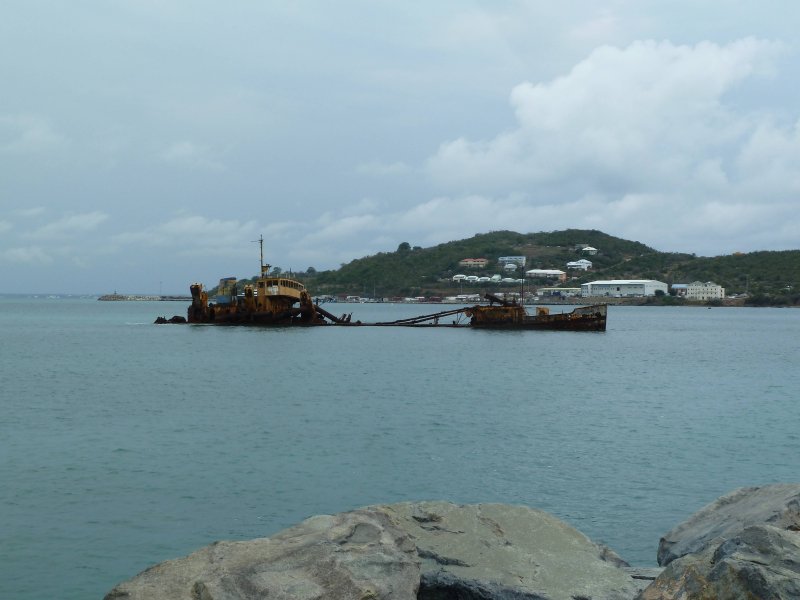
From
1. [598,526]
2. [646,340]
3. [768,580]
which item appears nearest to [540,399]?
[598,526]

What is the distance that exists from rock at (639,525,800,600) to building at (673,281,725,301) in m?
183

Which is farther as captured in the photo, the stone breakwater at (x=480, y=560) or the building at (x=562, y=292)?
the building at (x=562, y=292)

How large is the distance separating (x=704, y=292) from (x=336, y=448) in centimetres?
17448

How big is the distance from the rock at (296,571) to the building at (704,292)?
18381 cm

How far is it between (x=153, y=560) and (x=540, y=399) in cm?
1942

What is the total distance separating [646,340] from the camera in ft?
226

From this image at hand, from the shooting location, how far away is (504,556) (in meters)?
7.50

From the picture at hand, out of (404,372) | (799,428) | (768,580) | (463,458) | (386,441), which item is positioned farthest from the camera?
(404,372)

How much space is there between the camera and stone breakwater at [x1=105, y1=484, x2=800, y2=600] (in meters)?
5.54

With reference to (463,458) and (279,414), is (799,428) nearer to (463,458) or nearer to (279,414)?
(463,458)

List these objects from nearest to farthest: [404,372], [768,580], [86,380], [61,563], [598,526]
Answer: [768,580] < [61,563] < [598,526] < [86,380] < [404,372]

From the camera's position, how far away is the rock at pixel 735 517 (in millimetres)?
7449

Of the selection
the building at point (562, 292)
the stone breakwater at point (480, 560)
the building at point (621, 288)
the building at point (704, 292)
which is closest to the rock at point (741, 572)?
the stone breakwater at point (480, 560)

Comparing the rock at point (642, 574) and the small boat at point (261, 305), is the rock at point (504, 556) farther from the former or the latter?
the small boat at point (261, 305)
